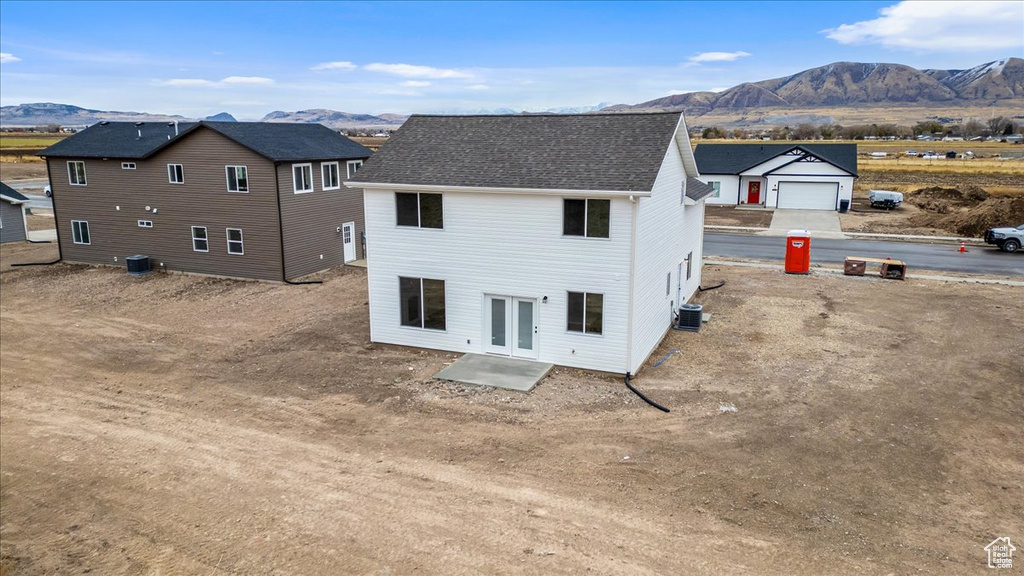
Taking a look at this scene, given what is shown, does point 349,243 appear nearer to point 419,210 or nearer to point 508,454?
point 419,210

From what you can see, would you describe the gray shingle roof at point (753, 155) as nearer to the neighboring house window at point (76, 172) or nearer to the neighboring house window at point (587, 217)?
the neighboring house window at point (587, 217)

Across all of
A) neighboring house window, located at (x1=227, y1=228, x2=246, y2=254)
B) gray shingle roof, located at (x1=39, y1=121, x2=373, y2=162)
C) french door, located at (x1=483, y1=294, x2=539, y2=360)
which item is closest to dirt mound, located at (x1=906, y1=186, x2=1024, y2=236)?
french door, located at (x1=483, y1=294, x2=539, y2=360)

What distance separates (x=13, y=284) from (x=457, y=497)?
27184 mm

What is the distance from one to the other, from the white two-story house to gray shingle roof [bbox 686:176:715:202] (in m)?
2.63

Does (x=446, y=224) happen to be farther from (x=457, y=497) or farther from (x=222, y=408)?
(x=457, y=497)

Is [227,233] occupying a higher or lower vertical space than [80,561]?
higher

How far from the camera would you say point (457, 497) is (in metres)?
11.4

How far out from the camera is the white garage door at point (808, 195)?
51.3 m

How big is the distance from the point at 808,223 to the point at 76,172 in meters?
43.2

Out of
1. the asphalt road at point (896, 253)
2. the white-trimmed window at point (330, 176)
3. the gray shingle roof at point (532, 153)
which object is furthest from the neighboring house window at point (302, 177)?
the asphalt road at point (896, 253)

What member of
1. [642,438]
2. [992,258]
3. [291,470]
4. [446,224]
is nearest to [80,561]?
[291,470]

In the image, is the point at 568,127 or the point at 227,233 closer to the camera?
the point at 568,127

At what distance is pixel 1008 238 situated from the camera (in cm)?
3516
